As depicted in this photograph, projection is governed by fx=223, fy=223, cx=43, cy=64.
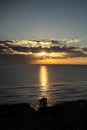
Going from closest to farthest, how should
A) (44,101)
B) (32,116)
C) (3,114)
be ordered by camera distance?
(32,116), (3,114), (44,101)

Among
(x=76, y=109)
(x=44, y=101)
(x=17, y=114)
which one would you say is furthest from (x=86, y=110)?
(x=17, y=114)

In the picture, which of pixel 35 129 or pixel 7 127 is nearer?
pixel 35 129

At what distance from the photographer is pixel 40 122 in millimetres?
34281

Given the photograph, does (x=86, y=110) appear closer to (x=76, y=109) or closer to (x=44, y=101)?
(x=76, y=109)

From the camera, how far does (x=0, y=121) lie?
3634cm

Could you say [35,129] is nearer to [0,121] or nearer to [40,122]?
[40,122]

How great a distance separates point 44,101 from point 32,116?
11.6 meters

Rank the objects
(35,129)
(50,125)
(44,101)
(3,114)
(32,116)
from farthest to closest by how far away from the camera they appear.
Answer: (44,101) < (3,114) < (32,116) < (50,125) < (35,129)

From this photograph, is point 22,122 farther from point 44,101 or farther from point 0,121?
point 44,101

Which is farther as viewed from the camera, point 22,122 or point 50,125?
point 22,122

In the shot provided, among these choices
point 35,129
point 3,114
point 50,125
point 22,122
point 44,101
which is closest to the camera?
point 35,129

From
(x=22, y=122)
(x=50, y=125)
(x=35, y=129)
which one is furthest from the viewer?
(x=22, y=122)

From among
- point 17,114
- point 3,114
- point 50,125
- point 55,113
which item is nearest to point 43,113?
point 55,113

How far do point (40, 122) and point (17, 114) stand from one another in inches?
329
